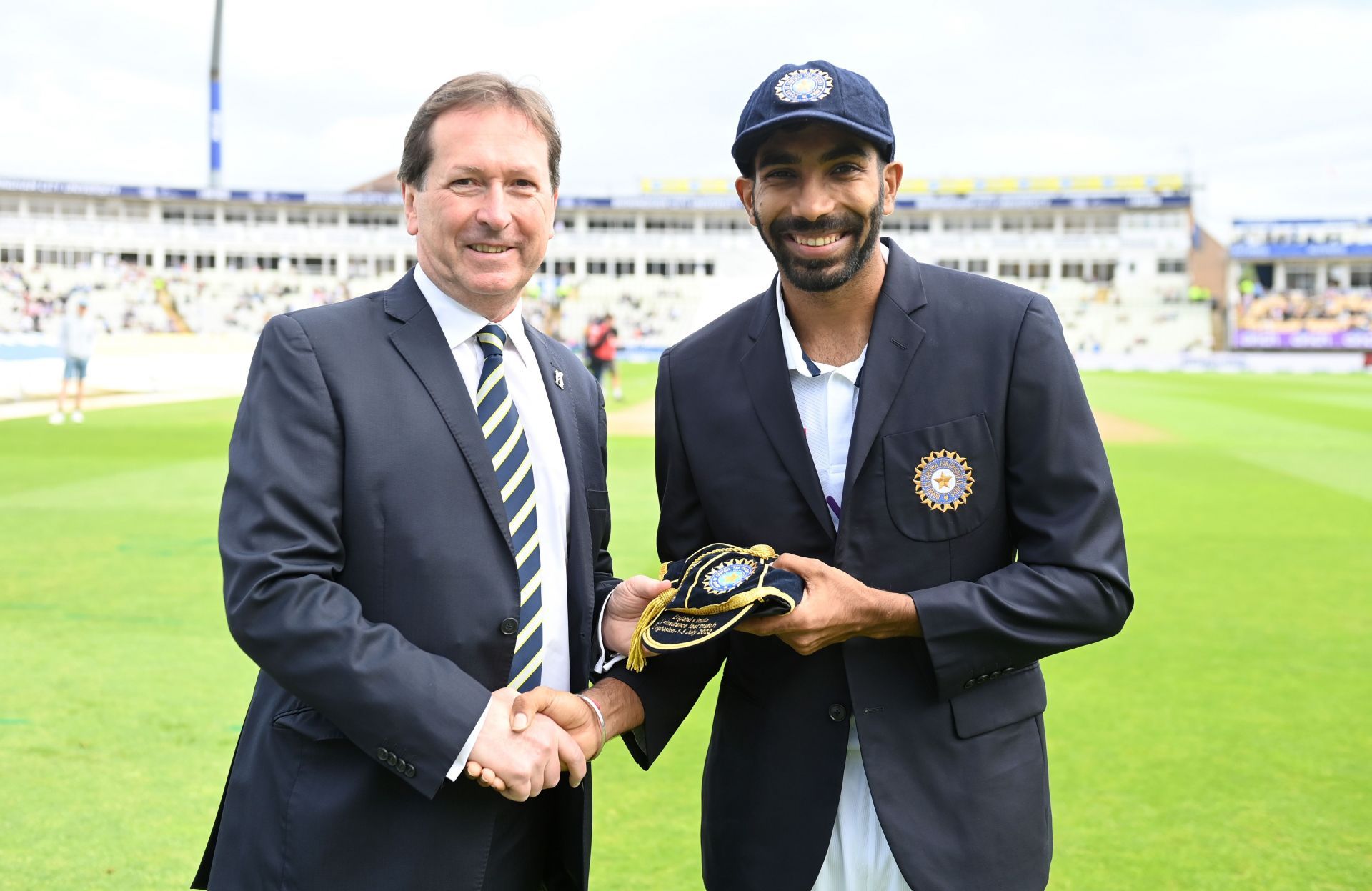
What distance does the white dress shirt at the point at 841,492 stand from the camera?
242 cm

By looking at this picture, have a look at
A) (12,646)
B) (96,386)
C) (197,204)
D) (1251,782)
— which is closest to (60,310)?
(197,204)

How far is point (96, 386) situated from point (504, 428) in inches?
1139

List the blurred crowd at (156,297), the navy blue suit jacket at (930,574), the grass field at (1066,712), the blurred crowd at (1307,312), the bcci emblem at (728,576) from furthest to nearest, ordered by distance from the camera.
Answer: the blurred crowd at (1307,312), the blurred crowd at (156,297), the grass field at (1066,712), the navy blue suit jacket at (930,574), the bcci emblem at (728,576)

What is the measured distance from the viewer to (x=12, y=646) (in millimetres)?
6020

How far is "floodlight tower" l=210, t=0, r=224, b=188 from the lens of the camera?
5950cm

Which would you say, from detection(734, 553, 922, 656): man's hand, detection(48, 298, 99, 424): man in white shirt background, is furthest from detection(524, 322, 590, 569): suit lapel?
detection(48, 298, 99, 424): man in white shirt background

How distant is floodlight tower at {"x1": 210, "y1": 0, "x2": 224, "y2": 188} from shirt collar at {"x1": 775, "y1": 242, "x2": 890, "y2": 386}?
214 feet

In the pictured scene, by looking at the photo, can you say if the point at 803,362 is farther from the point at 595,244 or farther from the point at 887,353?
the point at 595,244

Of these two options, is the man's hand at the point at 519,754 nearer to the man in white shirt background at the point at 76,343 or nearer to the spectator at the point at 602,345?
the man in white shirt background at the point at 76,343

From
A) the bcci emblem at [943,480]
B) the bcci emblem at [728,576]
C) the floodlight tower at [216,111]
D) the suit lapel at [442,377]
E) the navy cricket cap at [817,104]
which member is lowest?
the bcci emblem at [728,576]

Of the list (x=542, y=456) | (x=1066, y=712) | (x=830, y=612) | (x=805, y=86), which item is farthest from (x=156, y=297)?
(x=830, y=612)

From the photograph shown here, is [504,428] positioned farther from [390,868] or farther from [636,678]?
[390,868]

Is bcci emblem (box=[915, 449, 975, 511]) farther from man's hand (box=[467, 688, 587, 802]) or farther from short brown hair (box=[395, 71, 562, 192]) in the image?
short brown hair (box=[395, 71, 562, 192])

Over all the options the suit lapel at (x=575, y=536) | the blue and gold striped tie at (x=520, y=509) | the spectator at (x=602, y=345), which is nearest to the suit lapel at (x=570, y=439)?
the suit lapel at (x=575, y=536)
